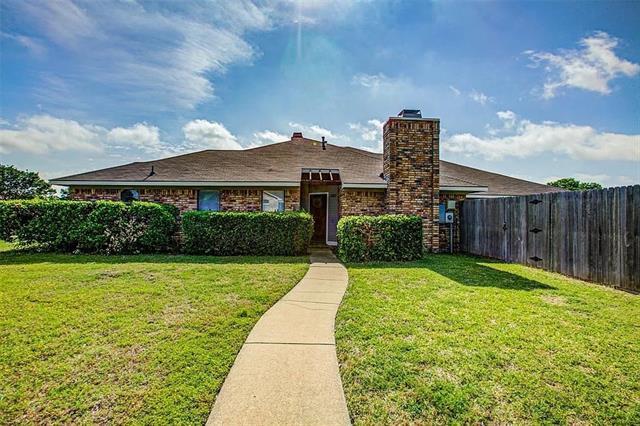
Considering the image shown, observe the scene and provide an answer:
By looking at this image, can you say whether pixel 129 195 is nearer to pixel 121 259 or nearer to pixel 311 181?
pixel 121 259

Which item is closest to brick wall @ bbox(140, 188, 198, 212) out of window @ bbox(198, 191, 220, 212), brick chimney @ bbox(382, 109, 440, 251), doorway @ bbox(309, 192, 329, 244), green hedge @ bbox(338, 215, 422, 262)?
window @ bbox(198, 191, 220, 212)

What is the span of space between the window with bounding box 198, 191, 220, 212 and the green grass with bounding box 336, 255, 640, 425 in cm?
803

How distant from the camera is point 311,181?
42.4ft

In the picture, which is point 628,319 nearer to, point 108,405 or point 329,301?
point 329,301

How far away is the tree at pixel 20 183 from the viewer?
93.5 ft

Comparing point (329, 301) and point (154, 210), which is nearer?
point (329, 301)

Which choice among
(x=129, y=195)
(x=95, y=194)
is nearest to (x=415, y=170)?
(x=129, y=195)

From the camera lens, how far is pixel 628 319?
15.3 feet

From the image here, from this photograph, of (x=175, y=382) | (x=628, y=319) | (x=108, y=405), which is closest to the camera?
(x=108, y=405)

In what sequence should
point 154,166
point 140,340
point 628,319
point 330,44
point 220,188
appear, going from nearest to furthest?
point 140,340 → point 628,319 → point 330,44 → point 220,188 → point 154,166

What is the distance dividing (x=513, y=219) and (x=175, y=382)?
9721 mm

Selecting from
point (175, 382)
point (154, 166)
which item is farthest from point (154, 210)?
point (175, 382)

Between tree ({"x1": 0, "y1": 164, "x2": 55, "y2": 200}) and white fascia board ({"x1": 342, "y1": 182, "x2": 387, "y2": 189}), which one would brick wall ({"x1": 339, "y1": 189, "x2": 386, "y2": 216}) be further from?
tree ({"x1": 0, "y1": 164, "x2": 55, "y2": 200})

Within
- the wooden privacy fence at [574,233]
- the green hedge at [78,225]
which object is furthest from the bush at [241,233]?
the wooden privacy fence at [574,233]
